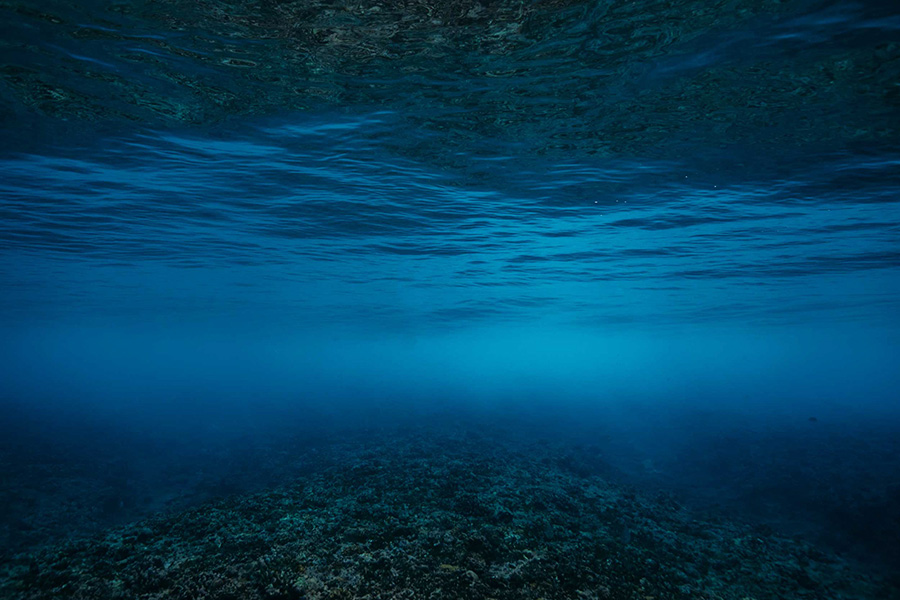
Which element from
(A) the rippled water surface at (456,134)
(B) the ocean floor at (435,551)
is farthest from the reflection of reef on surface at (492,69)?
(B) the ocean floor at (435,551)

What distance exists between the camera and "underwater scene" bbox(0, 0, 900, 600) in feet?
20.9

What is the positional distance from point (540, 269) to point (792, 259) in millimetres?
11998

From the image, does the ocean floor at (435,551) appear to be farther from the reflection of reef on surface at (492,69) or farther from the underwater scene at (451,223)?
the reflection of reef on surface at (492,69)

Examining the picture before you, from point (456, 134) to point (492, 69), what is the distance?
2625mm

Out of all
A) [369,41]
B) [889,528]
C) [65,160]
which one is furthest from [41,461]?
[889,528]

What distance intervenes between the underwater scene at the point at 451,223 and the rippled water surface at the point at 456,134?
0.07 meters

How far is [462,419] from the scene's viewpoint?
27.5 metres

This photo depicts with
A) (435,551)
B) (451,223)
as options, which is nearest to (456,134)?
(451,223)

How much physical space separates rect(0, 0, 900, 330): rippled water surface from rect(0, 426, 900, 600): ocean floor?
798 cm

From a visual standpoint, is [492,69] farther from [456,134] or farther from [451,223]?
[451,223]

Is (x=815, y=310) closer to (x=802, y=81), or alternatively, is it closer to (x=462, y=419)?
(x=462, y=419)

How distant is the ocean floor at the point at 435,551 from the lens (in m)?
5.80

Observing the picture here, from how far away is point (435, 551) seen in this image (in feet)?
22.4

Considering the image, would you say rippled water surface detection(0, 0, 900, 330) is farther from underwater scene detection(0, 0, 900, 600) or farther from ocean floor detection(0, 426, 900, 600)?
ocean floor detection(0, 426, 900, 600)
